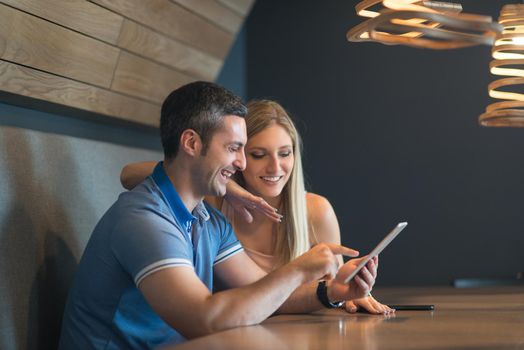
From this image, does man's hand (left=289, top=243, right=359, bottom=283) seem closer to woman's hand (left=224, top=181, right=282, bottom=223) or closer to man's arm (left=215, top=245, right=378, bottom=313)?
man's arm (left=215, top=245, right=378, bottom=313)

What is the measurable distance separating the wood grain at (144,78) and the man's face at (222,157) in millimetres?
1124

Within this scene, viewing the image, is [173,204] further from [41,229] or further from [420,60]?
[420,60]

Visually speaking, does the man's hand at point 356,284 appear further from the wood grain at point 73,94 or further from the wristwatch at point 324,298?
the wood grain at point 73,94

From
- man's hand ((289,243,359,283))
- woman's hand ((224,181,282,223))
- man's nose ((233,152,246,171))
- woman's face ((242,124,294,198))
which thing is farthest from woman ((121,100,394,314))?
man's hand ((289,243,359,283))

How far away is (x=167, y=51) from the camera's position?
149 inches

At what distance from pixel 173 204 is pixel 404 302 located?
119cm

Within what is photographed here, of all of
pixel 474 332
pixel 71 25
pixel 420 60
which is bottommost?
pixel 474 332

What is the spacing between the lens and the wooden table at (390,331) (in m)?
1.71

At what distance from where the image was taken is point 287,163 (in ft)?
10.4

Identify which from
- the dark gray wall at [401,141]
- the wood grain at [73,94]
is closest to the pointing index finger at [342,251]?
the wood grain at [73,94]

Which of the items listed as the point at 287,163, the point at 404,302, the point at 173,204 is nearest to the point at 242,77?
the point at 287,163

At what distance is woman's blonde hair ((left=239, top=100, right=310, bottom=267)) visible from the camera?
317 centimetres

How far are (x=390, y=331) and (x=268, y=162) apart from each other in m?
1.28

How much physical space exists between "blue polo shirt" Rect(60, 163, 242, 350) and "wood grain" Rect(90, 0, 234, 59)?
1139mm
